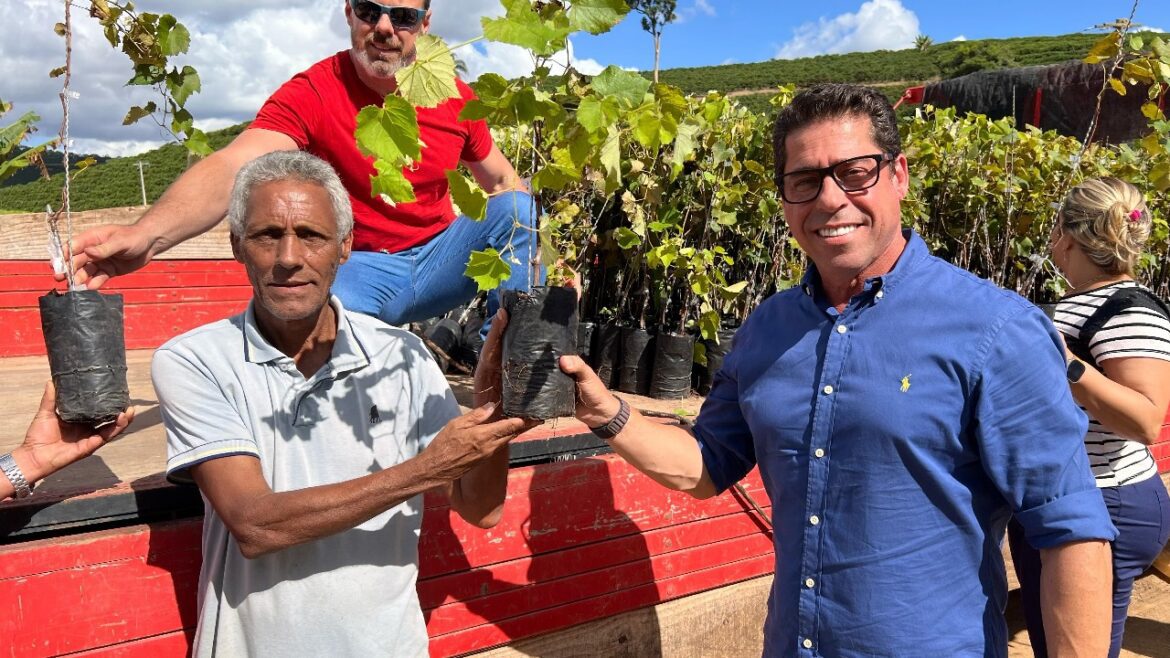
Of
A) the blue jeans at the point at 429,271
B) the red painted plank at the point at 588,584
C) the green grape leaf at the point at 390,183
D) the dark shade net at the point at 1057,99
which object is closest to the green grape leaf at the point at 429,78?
the green grape leaf at the point at 390,183

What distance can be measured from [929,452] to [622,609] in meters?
1.79

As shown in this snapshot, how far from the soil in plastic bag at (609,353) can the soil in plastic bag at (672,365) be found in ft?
0.83

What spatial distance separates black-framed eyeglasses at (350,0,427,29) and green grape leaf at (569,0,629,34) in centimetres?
145

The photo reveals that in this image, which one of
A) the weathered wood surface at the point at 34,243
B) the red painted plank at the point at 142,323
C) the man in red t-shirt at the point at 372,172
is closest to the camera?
the man in red t-shirt at the point at 372,172

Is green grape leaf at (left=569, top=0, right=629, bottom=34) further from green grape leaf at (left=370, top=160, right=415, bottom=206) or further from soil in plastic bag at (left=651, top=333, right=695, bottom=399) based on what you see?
soil in plastic bag at (left=651, top=333, right=695, bottom=399)

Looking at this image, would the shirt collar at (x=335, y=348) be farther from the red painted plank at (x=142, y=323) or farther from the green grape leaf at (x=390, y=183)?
the red painted plank at (x=142, y=323)

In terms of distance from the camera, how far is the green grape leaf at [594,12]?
1.43 m

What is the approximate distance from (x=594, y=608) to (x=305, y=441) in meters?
1.59

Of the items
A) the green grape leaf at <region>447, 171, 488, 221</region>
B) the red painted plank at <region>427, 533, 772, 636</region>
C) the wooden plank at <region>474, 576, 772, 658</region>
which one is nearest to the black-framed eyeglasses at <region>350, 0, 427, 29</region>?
the green grape leaf at <region>447, 171, 488, 221</region>

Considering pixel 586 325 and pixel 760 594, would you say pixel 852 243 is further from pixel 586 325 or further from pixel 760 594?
pixel 586 325

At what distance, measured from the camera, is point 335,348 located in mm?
1998

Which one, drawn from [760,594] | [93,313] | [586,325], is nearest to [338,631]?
[93,313]

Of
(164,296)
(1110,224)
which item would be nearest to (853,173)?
(1110,224)

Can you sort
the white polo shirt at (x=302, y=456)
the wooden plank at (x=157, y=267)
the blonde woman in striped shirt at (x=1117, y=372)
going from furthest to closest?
the wooden plank at (x=157, y=267)
the blonde woman in striped shirt at (x=1117, y=372)
the white polo shirt at (x=302, y=456)
